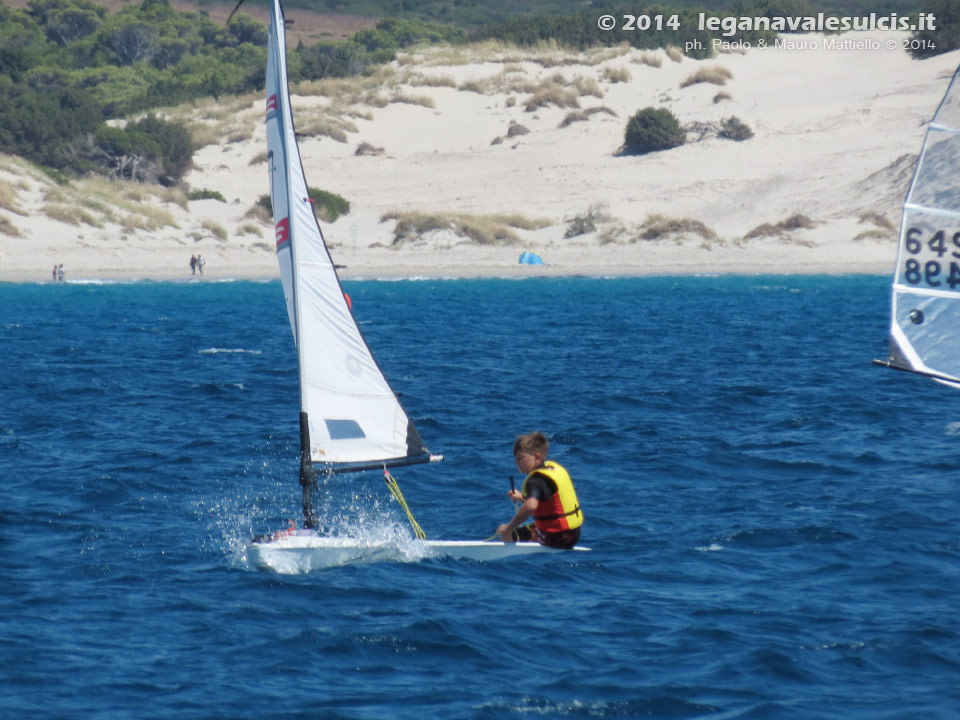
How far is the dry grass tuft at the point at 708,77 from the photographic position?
8638 cm

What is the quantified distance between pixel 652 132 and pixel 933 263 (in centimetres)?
6400

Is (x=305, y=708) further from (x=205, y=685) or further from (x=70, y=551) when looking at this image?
(x=70, y=551)

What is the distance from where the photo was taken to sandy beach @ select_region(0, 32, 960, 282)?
213 feet

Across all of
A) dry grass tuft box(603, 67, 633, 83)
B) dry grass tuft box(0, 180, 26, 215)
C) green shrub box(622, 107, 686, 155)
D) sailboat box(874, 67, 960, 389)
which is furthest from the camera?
dry grass tuft box(603, 67, 633, 83)

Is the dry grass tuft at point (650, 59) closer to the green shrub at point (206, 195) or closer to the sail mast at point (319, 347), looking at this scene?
the green shrub at point (206, 195)

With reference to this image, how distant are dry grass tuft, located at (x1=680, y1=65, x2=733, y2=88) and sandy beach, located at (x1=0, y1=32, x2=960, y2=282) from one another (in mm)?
216

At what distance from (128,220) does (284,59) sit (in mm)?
55484

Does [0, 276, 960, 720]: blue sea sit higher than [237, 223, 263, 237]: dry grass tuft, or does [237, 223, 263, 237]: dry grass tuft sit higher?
[237, 223, 263, 237]: dry grass tuft

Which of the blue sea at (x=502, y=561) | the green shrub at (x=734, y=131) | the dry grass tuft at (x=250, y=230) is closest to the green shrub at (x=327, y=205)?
the dry grass tuft at (x=250, y=230)

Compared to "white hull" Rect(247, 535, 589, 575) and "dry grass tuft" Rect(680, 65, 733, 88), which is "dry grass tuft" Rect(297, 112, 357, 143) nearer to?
"dry grass tuft" Rect(680, 65, 733, 88)

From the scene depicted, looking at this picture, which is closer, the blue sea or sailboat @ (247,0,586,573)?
the blue sea

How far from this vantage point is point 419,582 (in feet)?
44.8

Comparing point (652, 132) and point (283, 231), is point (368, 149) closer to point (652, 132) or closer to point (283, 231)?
point (652, 132)

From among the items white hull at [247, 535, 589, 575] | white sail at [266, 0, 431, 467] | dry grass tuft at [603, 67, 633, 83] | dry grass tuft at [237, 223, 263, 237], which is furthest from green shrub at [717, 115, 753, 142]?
white sail at [266, 0, 431, 467]
